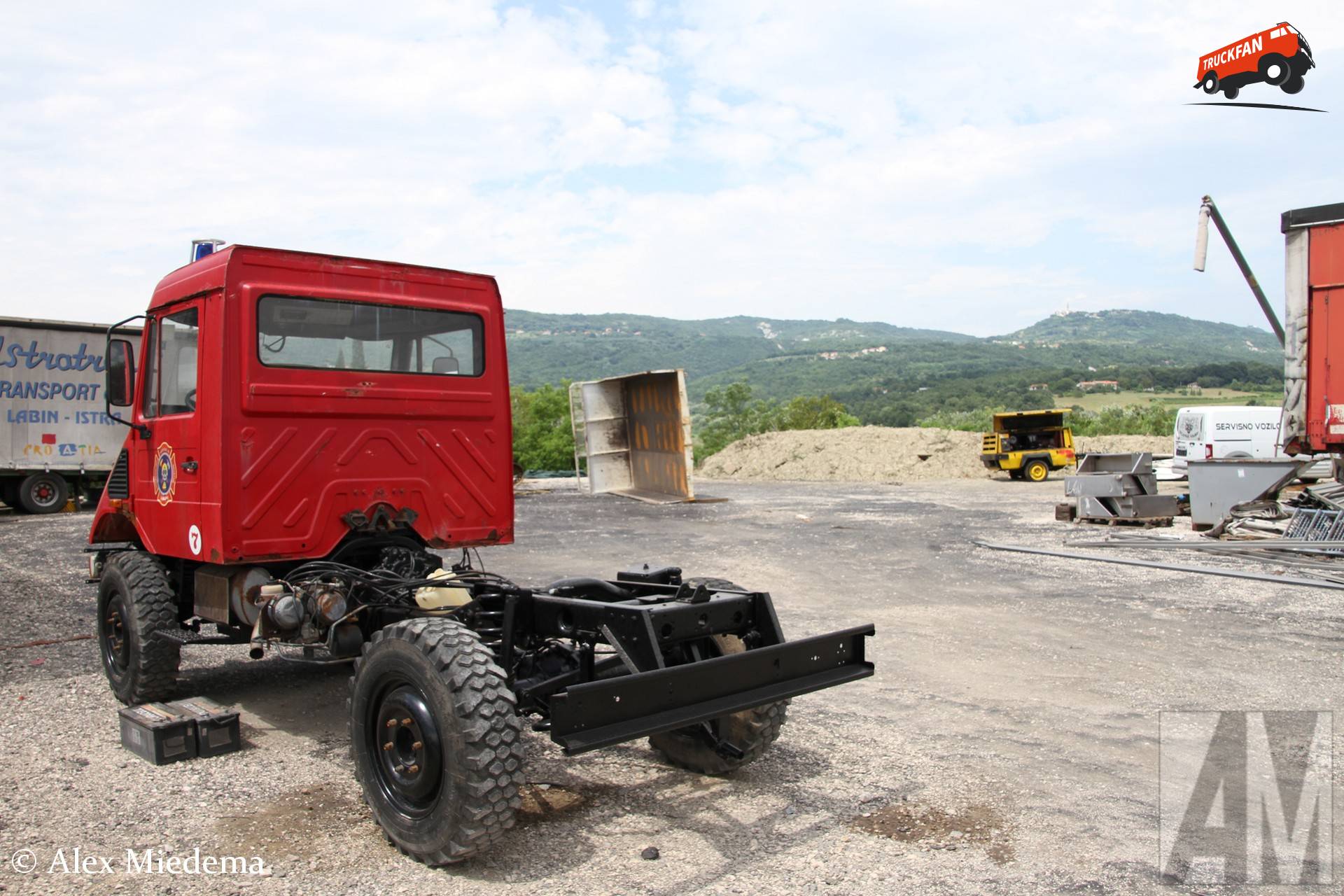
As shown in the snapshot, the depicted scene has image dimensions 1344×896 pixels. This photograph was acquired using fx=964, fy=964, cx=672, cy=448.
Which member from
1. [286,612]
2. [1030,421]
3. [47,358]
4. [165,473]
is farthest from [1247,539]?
[47,358]

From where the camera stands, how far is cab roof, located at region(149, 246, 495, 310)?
5336mm

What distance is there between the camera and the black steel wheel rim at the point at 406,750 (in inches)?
149

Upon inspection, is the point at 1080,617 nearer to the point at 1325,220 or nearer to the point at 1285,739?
the point at 1285,739

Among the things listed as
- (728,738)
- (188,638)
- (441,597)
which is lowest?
(728,738)

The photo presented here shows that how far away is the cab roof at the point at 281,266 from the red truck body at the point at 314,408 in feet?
0.04

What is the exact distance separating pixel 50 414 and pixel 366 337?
1762cm

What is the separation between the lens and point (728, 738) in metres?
4.66

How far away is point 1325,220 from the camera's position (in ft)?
41.9

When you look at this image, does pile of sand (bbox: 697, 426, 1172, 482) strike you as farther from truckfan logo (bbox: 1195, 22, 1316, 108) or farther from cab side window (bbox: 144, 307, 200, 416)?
cab side window (bbox: 144, 307, 200, 416)

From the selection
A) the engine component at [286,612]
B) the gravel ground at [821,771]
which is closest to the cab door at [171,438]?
the engine component at [286,612]

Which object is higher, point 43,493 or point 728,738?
point 43,493

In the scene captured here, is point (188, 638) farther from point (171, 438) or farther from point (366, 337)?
point (366, 337)

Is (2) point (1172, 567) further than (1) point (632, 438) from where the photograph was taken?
No

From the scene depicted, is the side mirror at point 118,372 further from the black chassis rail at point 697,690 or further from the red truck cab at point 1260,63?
the red truck cab at point 1260,63
